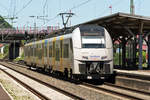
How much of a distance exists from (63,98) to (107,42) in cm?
632

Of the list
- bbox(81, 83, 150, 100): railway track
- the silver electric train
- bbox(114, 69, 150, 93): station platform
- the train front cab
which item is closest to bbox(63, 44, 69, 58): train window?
the silver electric train

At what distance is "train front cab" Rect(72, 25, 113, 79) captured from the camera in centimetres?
1795

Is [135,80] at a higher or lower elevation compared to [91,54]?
lower

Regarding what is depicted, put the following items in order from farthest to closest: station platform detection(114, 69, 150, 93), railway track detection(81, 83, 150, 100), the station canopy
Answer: the station canopy → station platform detection(114, 69, 150, 93) → railway track detection(81, 83, 150, 100)

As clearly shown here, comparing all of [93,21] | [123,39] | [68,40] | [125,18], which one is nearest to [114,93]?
[68,40]

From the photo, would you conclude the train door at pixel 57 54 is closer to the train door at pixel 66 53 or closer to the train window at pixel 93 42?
the train door at pixel 66 53

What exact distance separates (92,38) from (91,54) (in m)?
1.09

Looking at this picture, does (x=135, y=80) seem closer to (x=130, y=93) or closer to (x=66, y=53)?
(x=130, y=93)

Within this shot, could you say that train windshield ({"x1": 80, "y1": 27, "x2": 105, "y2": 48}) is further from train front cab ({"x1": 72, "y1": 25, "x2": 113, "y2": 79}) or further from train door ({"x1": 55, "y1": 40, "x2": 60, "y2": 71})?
train door ({"x1": 55, "y1": 40, "x2": 60, "y2": 71})

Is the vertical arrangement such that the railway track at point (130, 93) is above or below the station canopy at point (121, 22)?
below

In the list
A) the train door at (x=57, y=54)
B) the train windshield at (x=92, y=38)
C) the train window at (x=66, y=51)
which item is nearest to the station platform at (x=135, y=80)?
the train windshield at (x=92, y=38)

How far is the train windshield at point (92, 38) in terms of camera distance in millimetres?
18406

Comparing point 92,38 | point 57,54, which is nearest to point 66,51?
point 92,38

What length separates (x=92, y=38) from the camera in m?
18.6
